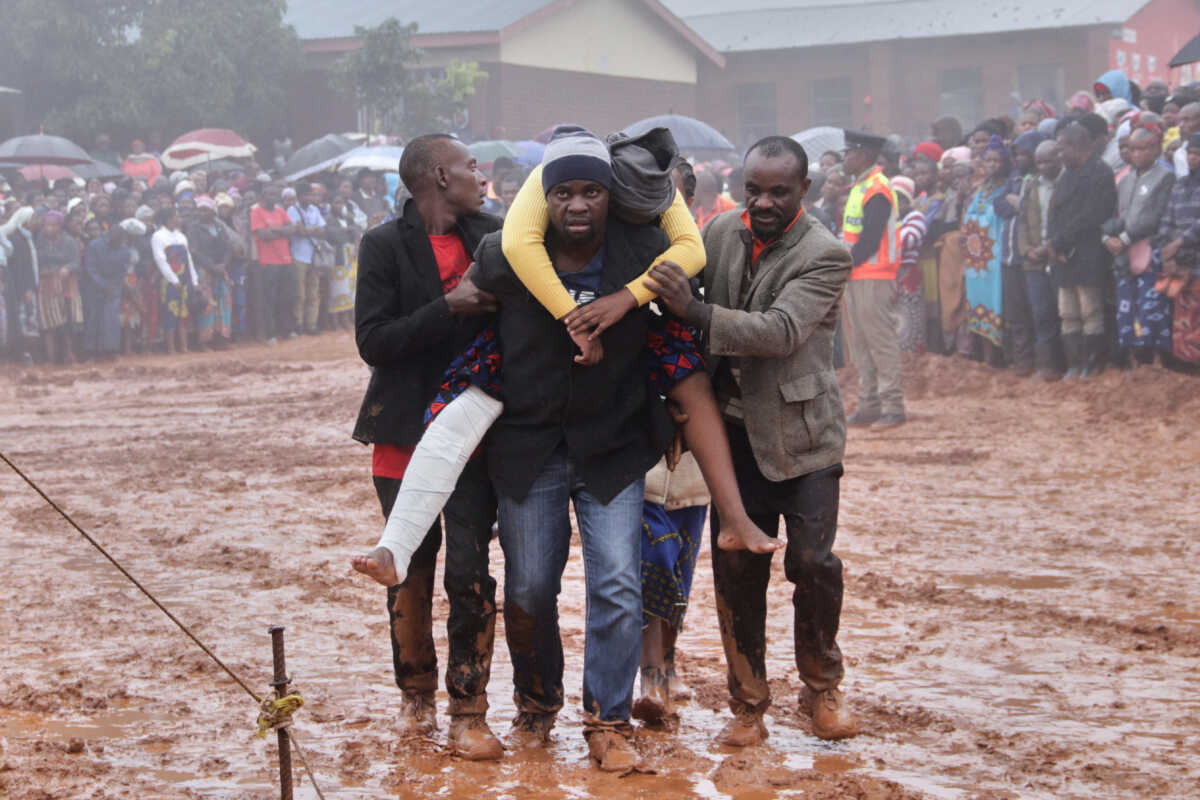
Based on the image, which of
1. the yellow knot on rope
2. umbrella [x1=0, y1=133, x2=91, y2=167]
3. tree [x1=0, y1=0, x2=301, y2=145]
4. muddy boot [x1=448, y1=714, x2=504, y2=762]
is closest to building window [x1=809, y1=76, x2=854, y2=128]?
tree [x1=0, y1=0, x2=301, y2=145]

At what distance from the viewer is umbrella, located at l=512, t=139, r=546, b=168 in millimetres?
20234

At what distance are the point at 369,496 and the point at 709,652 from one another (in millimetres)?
3899

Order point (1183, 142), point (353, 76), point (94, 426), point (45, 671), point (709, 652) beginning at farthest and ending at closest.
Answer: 1. point (353, 76)
2. point (94, 426)
3. point (1183, 142)
4. point (709, 652)
5. point (45, 671)

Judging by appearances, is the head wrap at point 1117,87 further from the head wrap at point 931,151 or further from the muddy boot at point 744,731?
the muddy boot at point 744,731

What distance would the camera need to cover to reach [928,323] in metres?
14.1

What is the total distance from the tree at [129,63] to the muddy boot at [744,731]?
79.2 feet

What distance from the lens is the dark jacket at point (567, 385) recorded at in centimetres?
428

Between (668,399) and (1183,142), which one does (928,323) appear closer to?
(1183,142)

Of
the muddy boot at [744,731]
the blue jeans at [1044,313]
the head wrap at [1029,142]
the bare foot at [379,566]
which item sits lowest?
the muddy boot at [744,731]

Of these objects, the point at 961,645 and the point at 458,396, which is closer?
the point at 458,396

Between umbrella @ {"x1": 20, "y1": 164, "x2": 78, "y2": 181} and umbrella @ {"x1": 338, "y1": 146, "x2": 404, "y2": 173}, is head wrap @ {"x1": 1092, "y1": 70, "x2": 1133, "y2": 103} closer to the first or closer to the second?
umbrella @ {"x1": 338, "y1": 146, "x2": 404, "y2": 173}

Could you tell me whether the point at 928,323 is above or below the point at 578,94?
below

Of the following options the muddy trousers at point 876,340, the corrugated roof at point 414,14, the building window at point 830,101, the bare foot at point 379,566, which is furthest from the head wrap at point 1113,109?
the building window at point 830,101

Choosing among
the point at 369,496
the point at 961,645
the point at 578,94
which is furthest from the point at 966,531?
the point at 578,94
